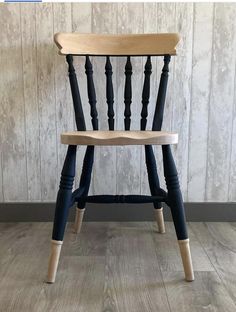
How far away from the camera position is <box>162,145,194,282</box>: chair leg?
106 centimetres

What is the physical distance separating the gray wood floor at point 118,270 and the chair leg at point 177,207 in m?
0.05

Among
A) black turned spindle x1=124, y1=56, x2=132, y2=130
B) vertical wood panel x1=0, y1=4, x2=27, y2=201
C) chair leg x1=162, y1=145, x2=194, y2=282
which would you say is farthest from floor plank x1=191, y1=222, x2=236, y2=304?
vertical wood panel x1=0, y1=4, x2=27, y2=201

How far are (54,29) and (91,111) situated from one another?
38cm

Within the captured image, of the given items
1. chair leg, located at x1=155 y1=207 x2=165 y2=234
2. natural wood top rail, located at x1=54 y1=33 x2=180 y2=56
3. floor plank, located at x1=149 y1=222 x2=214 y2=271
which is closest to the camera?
floor plank, located at x1=149 y1=222 x2=214 y2=271

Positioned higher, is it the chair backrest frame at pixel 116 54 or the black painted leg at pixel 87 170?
the chair backrest frame at pixel 116 54

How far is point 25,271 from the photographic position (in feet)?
3.69

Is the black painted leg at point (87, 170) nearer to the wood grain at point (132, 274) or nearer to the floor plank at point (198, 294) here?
the wood grain at point (132, 274)

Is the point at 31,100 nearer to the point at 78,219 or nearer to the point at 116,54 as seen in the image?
the point at 116,54

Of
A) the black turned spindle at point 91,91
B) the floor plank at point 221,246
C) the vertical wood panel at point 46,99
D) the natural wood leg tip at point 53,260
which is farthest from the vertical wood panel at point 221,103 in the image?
the natural wood leg tip at point 53,260

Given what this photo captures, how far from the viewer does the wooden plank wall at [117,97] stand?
1445 millimetres

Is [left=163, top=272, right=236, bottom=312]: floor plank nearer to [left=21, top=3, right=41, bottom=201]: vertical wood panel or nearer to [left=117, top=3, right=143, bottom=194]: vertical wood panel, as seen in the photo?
[left=117, top=3, right=143, bottom=194]: vertical wood panel

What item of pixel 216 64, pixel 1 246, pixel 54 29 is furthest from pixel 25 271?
pixel 216 64

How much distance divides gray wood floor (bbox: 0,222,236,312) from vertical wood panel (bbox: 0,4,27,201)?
0.59 feet

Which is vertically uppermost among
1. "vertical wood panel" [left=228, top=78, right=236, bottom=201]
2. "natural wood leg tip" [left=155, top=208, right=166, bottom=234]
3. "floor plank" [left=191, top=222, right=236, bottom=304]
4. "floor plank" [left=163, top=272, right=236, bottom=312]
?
"vertical wood panel" [left=228, top=78, right=236, bottom=201]
